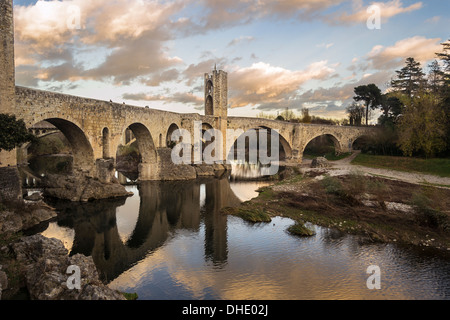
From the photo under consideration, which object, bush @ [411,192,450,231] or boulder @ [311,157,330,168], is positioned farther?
boulder @ [311,157,330,168]

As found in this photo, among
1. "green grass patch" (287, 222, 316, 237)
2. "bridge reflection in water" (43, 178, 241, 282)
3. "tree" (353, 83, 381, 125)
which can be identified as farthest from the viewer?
"tree" (353, 83, 381, 125)

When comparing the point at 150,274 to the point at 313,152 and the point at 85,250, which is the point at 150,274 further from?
the point at 313,152

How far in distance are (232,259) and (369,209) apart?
8804mm

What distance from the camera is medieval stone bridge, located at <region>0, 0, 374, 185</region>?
1380cm

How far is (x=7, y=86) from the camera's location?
13773 mm

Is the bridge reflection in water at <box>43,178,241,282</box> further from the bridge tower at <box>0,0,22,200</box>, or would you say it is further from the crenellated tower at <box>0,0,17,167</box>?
the crenellated tower at <box>0,0,17,167</box>

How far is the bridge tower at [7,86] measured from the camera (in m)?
13.5

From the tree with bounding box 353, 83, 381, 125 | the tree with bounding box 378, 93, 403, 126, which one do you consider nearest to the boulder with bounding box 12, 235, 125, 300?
the tree with bounding box 378, 93, 403, 126

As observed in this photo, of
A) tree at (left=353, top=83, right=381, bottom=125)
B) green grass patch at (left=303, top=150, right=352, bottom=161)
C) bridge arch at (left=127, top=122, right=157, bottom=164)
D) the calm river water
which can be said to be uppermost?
tree at (left=353, top=83, right=381, bottom=125)

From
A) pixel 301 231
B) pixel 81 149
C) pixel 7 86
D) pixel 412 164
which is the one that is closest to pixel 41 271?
pixel 301 231

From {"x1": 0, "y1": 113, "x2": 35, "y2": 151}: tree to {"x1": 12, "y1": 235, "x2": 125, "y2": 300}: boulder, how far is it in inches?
196

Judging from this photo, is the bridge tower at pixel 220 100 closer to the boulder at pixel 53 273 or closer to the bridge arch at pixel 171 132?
the bridge arch at pixel 171 132
